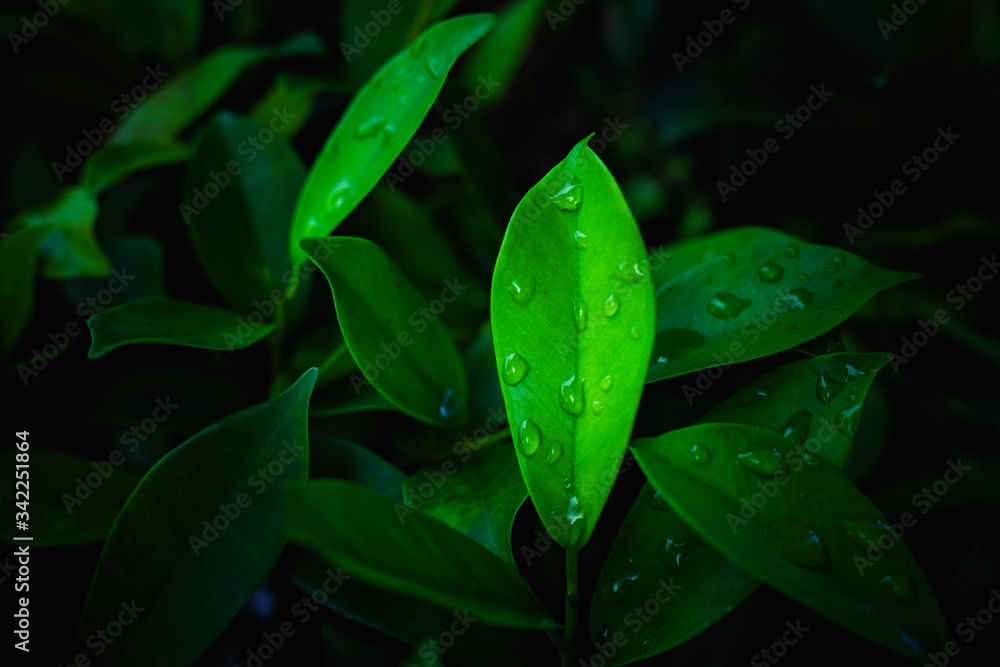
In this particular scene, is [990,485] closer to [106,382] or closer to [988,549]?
[988,549]

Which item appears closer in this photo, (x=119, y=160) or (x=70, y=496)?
(x=70, y=496)

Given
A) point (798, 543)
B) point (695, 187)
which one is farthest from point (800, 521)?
point (695, 187)

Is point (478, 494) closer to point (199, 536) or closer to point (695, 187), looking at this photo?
point (199, 536)
